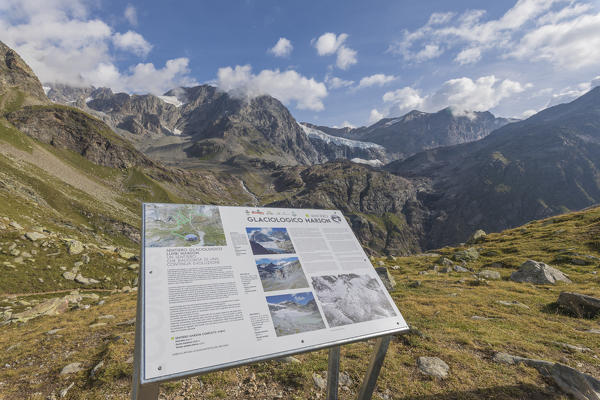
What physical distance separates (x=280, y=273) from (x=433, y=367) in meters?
7.79

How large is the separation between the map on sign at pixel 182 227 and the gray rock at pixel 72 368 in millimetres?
8988

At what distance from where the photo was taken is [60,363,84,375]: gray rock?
9898 mm

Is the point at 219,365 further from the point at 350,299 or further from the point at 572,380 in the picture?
the point at 572,380

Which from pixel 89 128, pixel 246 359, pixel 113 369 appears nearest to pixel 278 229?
pixel 246 359

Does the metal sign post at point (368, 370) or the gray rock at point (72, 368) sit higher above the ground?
the gray rock at point (72, 368)

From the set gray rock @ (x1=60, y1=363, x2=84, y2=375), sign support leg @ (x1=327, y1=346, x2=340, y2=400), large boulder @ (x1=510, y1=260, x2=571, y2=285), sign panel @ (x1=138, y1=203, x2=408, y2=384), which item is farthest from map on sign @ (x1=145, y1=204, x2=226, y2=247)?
large boulder @ (x1=510, y1=260, x2=571, y2=285)

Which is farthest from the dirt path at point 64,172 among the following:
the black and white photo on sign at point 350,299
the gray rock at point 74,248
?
the black and white photo on sign at point 350,299

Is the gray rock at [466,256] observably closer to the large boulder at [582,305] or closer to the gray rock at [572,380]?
the large boulder at [582,305]

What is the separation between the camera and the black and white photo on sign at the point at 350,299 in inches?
251

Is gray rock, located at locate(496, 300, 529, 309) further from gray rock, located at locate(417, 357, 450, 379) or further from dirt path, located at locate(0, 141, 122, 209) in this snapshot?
dirt path, located at locate(0, 141, 122, 209)

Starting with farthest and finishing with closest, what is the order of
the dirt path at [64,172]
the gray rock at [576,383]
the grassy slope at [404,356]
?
1. the dirt path at [64,172]
2. the grassy slope at [404,356]
3. the gray rock at [576,383]

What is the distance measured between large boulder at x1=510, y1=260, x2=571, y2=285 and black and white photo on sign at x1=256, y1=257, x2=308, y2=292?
2622cm

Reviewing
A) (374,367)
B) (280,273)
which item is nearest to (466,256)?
(374,367)

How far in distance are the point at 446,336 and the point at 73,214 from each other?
4549 inches
